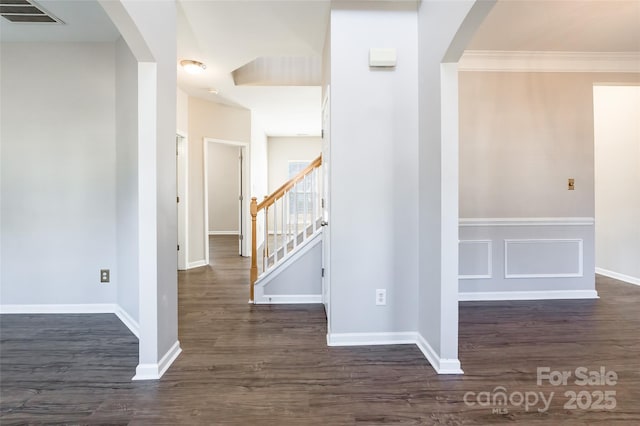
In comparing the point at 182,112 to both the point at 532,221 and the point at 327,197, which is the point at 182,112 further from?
the point at 532,221

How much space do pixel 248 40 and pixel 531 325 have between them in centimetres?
362

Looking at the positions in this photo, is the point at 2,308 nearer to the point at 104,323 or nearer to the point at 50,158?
the point at 104,323

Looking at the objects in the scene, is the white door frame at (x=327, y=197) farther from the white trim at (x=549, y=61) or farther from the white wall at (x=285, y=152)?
the white wall at (x=285, y=152)

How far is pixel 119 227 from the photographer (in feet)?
9.30

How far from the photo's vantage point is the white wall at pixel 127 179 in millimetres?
2523

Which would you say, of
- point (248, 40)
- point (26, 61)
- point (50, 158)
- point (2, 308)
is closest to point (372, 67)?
point (248, 40)

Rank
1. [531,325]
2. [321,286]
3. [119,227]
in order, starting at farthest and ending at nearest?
[321,286]
[119,227]
[531,325]

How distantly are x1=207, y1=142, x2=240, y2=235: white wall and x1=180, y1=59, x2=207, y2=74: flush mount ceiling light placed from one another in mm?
5232

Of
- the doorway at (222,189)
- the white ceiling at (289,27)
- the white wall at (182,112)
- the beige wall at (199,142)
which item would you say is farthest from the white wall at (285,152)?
the white ceiling at (289,27)

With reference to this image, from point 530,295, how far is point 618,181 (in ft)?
7.28

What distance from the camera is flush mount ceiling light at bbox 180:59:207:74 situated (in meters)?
3.41

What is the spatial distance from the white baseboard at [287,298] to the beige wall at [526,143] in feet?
6.03

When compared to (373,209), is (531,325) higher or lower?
lower

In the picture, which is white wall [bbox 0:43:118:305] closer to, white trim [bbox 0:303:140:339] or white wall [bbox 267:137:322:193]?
white trim [bbox 0:303:140:339]
